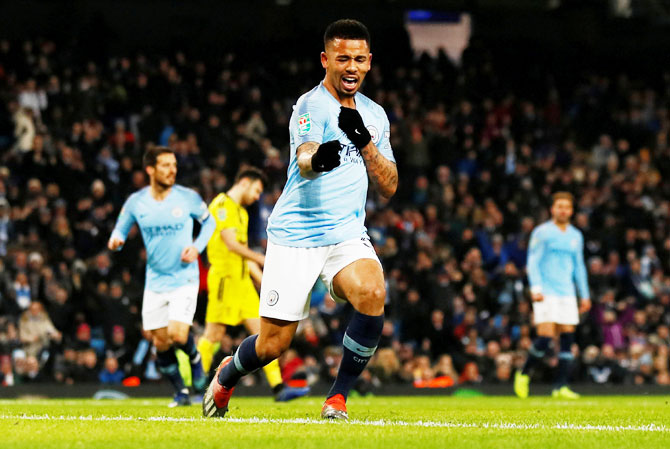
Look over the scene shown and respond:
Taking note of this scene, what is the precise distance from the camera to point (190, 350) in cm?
1148

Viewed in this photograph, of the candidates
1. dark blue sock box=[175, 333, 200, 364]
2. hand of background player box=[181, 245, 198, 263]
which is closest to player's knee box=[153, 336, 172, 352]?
dark blue sock box=[175, 333, 200, 364]

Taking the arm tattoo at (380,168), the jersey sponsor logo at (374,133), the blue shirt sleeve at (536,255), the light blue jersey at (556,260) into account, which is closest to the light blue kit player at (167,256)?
the jersey sponsor logo at (374,133)

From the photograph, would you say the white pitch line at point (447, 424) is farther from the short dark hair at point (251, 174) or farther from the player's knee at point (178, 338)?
the short dark hair at point (251, 174)

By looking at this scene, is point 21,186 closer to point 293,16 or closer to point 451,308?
point 451,308

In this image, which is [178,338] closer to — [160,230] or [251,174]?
[160,230]

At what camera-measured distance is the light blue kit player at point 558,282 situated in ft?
48.0

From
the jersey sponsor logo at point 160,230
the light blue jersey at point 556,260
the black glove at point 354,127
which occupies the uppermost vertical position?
the black glove at point 354,127

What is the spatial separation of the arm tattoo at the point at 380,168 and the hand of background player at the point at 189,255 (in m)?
4.20

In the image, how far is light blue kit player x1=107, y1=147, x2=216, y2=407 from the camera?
11.2 meters

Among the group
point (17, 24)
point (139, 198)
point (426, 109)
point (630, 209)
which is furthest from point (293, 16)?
point (139, 198)

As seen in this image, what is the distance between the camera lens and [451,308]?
62.7 feet

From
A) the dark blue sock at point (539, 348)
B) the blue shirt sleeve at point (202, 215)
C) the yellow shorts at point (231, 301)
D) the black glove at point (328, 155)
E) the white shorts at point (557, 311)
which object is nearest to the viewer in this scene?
the black glove at point (328, 155)

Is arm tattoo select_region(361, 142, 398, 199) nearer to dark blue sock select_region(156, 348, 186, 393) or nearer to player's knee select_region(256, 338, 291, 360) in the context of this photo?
player's knee select_region(256, 338, 291, 360)

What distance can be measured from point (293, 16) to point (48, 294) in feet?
38.6
